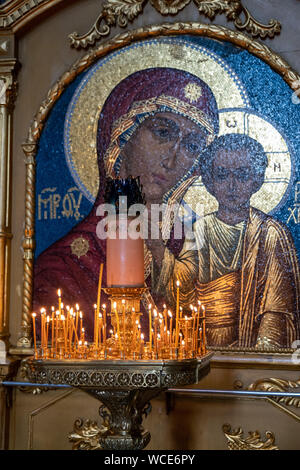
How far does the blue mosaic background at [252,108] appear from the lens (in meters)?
4.73

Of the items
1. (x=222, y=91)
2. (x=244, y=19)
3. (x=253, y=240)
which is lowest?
(x=253, y=240)

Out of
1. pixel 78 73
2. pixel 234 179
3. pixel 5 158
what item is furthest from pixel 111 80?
pixel 234 179

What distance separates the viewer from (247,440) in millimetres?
4594

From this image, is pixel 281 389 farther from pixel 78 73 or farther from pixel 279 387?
pixel 78 73

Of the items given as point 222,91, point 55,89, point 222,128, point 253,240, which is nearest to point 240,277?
point 253,240

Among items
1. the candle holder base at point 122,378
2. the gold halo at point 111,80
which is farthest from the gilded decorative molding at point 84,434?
the gold halo at point 111,80

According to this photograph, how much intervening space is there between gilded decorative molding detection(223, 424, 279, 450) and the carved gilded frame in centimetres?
178

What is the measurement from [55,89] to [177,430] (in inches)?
119

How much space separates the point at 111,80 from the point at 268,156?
1.50 meters

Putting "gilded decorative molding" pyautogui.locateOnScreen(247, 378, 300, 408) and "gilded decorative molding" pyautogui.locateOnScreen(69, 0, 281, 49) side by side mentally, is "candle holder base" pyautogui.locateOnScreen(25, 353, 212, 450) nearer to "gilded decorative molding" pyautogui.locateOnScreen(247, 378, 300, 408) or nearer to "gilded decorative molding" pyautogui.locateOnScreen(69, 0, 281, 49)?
"gilded decorative molding" pyautogui.locateOnScreen(247, 378, 300, 408)

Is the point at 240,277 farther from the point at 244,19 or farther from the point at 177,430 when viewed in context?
the point at 244,19

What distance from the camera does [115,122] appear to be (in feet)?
16.9

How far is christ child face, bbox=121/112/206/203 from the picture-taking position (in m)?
4.94

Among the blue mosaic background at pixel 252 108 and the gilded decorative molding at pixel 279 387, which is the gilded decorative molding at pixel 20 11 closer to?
the blue mosaic background at pixel 252 108
